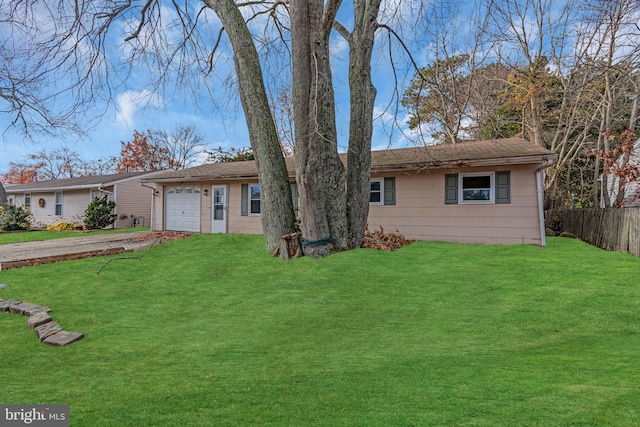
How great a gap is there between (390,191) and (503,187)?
3.13 metres

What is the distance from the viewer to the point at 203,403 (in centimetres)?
239

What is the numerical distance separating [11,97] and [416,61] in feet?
62.1

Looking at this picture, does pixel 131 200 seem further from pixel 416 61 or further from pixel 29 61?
pixel 416 61

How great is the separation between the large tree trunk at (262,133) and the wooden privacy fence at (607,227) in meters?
7.57

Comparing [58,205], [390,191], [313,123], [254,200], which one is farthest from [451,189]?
[58,205]

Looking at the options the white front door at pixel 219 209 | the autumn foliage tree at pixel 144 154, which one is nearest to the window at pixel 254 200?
the white front door at pixel 219 209

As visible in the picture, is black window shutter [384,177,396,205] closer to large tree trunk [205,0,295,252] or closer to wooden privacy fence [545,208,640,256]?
large tree trunk [205,0,295,252]

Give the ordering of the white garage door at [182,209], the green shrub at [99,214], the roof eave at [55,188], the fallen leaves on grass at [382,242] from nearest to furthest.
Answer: the fallen leaves on grass at [382,242], the white garage door at [182,209], the green shrub at [99,214], the roof eave at [55,188]

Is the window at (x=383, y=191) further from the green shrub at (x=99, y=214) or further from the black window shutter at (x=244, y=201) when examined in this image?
the green shrub at (x=99, y=214)

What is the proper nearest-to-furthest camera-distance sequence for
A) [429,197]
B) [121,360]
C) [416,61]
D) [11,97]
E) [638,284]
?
1. [121,360]
2. [638,284]
3. [416,61]
4. [429,197]
5. [11,97]

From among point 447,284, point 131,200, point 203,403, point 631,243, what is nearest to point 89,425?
point 203,403

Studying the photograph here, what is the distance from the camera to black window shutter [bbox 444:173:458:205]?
980cm

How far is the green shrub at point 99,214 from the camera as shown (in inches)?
680

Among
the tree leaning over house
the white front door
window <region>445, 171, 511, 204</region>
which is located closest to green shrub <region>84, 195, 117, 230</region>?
the white front door
